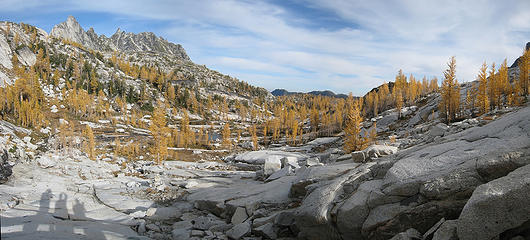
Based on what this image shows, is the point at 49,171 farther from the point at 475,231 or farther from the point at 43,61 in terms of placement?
the point at 43,61

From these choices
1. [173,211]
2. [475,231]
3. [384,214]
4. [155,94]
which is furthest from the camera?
[155,94]

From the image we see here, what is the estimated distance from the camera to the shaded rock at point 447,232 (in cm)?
709

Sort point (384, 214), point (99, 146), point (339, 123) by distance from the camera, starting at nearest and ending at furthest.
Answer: point (384, 214), point (99, 146), point (339, 123)

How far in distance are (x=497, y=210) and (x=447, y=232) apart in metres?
1.43

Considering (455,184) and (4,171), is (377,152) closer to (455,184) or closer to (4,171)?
(455,184)

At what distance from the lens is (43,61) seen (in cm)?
14675

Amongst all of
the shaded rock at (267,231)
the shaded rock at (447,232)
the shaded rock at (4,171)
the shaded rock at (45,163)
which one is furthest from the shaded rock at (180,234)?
the shaded rock at (45,163)

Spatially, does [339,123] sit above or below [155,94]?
below

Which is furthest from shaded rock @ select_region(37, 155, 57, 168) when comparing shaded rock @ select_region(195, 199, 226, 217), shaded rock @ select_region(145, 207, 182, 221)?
A: shaded rock @ select_region(195, 199, 226, 217)

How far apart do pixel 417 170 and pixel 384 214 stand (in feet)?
8.15

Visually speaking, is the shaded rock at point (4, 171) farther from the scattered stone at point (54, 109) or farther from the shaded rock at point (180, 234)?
the scattered stone at point (54, 109)

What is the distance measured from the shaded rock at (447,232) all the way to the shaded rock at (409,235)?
3.11 ft

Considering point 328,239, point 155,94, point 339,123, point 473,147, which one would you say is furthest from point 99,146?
point 155,94

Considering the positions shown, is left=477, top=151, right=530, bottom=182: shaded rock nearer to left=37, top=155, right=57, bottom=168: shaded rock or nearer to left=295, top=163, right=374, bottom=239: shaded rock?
left=295, top=163, right=374, bottom=239: shaded rock
